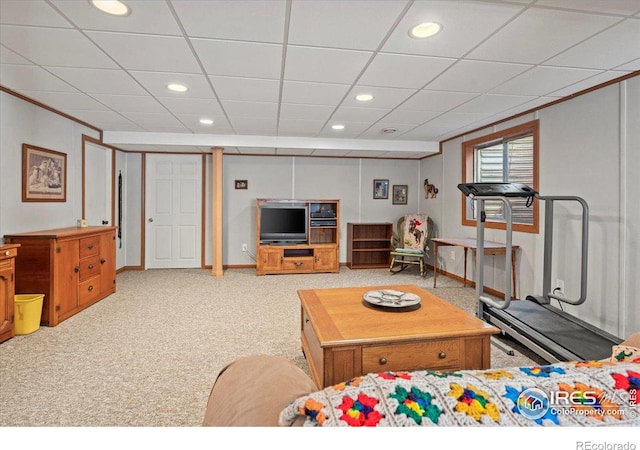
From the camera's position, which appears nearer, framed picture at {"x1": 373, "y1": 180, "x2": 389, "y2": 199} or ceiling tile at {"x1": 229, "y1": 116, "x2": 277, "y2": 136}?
ceiling tile at {"x1": 229, "y1": 116, "x2": 277, "y2": 136}

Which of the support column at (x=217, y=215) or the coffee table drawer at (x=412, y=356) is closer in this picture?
the coffee table drawer at (x=412, y=356)

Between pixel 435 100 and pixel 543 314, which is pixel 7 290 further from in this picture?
pixel 543 314

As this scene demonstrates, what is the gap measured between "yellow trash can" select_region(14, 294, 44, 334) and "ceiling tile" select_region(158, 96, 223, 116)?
7.72 feet

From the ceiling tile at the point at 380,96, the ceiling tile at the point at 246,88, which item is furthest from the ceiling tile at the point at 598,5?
the ceiling tile at the point at 246,88

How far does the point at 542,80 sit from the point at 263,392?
3.50 meters

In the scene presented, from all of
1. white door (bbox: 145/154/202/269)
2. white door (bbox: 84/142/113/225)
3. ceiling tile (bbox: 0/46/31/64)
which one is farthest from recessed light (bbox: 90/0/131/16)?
white door (bbox: 145/154/202/269)

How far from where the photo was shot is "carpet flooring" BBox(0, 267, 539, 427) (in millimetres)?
1979

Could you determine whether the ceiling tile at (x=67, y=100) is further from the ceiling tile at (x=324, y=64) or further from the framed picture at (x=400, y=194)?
the framed picture at (x=400, y=194)

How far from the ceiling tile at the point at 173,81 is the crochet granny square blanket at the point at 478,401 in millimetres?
3033

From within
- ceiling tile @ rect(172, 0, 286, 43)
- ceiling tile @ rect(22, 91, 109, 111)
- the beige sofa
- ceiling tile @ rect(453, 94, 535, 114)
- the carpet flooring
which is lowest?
the carpet flooring

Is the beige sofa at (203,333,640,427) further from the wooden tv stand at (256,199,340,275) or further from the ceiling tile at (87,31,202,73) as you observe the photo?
the wooden tv stand at (256,199,340,275)

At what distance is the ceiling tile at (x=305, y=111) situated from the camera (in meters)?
3.88

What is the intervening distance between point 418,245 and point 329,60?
4.31 meters

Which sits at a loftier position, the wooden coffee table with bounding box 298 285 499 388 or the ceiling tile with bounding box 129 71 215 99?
the ceiling tile with bounding box 129 71 215 99
